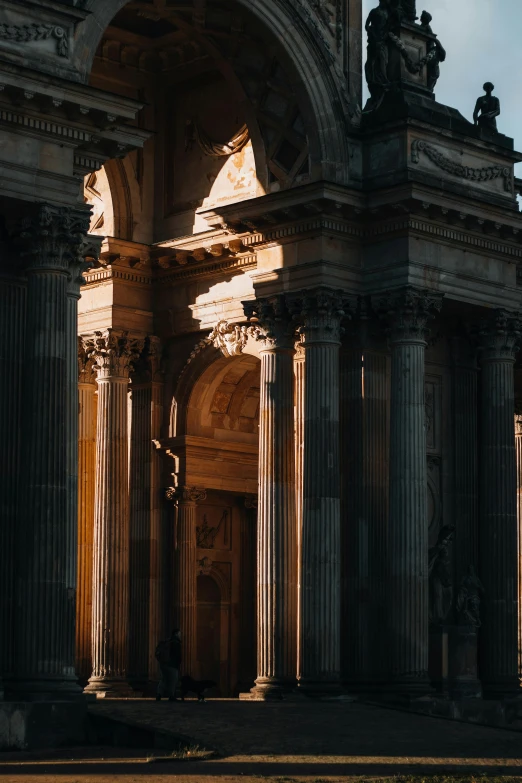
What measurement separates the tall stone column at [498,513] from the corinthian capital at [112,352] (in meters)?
8.63

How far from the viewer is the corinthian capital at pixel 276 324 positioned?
43438 mm

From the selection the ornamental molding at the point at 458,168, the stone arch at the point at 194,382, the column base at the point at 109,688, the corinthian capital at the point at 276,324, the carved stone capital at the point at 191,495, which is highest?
the ornamental molding at the point at 458,168

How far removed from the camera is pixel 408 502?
42531 mm

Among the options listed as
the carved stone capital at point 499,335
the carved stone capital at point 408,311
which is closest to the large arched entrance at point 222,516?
the carved stone capital at point 408,311

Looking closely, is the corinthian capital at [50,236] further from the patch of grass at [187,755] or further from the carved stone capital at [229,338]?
the carved stone capital at [229,338]

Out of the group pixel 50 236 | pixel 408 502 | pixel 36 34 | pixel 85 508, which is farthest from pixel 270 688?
pixel 36 34

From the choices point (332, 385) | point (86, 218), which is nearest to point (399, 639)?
point (332, 385)

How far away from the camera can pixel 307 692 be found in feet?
136

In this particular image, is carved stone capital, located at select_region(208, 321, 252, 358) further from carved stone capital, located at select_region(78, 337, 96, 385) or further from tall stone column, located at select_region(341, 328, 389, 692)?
carved stone capital, located at select_region(78, 337, 96, 385)

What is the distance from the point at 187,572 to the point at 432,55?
13.8 meters

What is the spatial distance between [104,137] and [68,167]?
1045 millimetres

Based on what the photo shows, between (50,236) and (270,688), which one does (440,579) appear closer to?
(270,688)

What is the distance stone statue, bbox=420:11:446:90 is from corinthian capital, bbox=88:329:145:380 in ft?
31.6

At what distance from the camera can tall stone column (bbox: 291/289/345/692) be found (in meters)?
41.8
